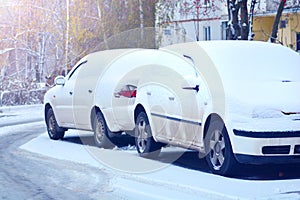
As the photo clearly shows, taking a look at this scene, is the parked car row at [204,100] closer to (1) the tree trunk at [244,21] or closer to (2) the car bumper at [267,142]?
(2) the car bumper at [267,142]

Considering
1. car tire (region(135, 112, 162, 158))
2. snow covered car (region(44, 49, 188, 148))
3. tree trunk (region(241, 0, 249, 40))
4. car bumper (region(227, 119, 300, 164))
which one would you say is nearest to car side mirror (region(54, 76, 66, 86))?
snow covered car (region(44, 49, 188, 148))

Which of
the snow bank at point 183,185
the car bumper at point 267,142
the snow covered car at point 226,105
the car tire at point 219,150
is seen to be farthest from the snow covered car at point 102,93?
the car bumper at point 267,142

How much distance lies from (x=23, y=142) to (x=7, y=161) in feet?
9.89

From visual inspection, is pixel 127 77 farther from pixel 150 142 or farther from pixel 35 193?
pixel 35 193

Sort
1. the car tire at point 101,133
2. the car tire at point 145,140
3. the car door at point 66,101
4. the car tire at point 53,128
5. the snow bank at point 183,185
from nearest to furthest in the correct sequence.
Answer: the snow bank at point 183,185 < the car tire at point 145,140 < the car tire at point 101,133 < the car door at point 66,101 < the car tire at point 53,128

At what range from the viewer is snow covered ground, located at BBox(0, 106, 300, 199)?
8.09 meters

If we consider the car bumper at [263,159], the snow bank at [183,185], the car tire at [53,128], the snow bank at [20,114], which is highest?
the car bumper at [263,159]

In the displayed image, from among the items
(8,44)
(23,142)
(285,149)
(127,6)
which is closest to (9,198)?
(285,149)

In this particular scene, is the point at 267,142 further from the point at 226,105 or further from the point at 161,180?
the point at 161,180

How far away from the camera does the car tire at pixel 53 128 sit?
14.8 m

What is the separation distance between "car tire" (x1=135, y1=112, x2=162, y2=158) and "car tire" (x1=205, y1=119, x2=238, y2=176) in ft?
5.64

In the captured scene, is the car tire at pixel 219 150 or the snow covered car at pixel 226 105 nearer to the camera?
the snow covered car at pixel 226 105

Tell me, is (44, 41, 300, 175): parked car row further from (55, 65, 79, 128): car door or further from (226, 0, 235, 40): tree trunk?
(226, 0, 235, 40): tree trunk

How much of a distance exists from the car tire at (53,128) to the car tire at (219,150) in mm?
5921
